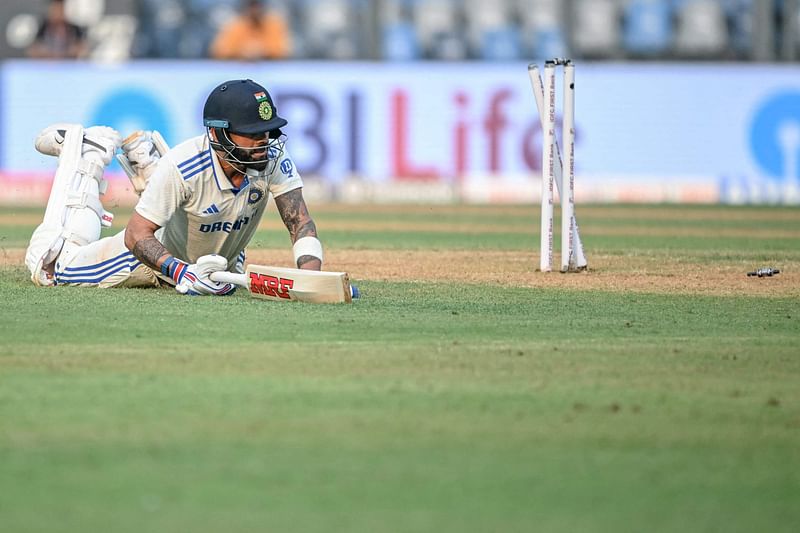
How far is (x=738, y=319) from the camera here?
314 inches

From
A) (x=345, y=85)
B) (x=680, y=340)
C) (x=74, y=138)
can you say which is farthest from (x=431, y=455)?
(x=345, y=85)

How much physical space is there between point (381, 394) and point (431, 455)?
98 cm

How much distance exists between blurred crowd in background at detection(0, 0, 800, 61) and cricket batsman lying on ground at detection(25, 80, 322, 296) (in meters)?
11.7

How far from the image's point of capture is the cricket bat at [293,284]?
26.5 ft

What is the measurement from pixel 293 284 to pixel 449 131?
12.7 metres

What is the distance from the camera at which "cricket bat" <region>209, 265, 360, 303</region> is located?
26.5ft

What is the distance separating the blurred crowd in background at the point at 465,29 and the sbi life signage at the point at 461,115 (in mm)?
569

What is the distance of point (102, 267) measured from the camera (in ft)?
29.1

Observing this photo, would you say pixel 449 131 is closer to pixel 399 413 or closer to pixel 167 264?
pixel 167 264

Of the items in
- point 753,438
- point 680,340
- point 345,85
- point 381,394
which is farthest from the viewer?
point 345,85

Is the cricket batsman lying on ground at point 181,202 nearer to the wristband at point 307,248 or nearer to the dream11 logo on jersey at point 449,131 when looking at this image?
the wristband at point 307,248

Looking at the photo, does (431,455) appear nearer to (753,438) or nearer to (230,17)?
(753,438)

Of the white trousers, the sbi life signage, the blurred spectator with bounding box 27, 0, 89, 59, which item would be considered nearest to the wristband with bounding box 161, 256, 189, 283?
the white trousers

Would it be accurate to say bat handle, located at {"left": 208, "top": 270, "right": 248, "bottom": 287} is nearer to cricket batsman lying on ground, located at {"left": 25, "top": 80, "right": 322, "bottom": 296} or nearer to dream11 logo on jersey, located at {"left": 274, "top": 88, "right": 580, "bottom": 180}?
cricket batsman lying on ground, located at {"left": 25, "top": 80, "right": 322, "bottom": 296}
